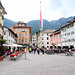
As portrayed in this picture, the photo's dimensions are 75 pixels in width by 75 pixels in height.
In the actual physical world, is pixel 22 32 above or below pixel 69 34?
above

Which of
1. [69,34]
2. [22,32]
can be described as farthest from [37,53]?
[22,32]

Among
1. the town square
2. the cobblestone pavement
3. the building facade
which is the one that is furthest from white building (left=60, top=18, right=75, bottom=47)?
the cobblestone pavement

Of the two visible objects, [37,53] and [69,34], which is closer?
[37,53]

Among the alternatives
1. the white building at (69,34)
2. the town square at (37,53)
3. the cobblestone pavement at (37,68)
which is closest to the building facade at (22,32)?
the town square at (37,53)

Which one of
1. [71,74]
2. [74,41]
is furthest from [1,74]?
[74,41]

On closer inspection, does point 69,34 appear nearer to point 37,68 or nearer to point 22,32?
point 22,32

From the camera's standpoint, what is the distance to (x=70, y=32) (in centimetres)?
3800

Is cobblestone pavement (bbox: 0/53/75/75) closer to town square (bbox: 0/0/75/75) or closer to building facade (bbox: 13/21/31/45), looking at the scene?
town square (bbox: 0/0/75/75)

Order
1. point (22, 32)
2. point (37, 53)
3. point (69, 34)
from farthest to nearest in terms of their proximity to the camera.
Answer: point (22, 32)
point (69, 34)
point (37, 53)

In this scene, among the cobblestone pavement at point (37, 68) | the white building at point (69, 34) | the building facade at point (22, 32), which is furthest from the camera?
the building facade at point (22, 32)

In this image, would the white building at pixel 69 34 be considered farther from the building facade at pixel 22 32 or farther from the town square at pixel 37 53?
the building facade at pixel 22 32

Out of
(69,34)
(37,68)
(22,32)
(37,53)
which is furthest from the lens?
(22,32)

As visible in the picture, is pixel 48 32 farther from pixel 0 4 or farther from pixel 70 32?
pixel 0 4

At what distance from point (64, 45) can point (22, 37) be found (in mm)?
25660
